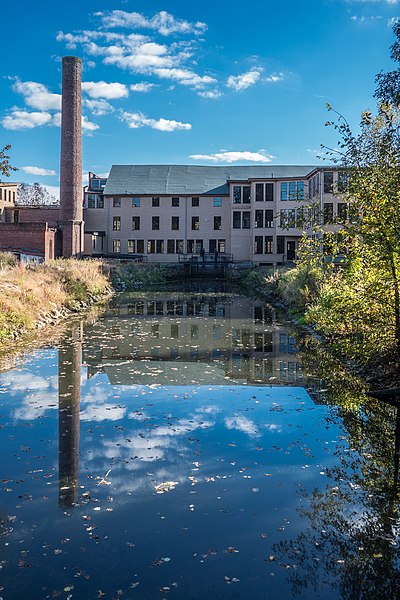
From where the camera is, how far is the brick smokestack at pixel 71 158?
4447 cm

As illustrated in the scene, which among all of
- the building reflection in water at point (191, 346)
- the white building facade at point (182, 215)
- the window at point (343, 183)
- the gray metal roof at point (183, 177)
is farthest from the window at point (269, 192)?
the window at point (343, 183)

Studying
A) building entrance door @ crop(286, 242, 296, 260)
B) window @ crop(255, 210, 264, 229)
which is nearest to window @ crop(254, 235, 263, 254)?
window @ crop(255, 210, 264, 229)

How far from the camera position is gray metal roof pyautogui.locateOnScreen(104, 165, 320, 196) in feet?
200

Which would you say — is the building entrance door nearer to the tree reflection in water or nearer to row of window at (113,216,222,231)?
row of window at (113,216,222,231)

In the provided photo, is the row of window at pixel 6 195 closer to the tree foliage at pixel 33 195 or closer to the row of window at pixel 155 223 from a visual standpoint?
the row of window at pixel 155 223

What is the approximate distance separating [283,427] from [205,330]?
1194cm

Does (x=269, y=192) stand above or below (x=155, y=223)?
above

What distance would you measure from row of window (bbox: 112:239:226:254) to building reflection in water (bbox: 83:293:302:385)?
106 feet

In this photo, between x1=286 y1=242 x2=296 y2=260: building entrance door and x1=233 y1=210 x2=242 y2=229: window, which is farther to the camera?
x1=233 y1=210 x2=242 y2=229: window

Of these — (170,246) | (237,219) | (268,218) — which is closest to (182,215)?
(170,246)

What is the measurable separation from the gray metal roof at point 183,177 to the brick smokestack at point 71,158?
51.7ft

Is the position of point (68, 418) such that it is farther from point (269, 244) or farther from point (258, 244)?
point (258, 244)

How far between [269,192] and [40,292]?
38054 mm

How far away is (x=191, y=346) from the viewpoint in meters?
17.2
